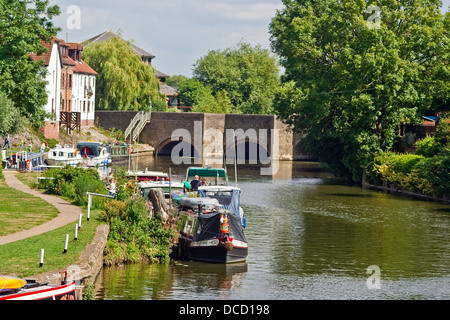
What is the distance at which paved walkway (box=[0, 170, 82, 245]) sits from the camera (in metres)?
26.9

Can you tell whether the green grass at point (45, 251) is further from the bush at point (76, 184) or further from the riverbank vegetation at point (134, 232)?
the bush at point (76, 184)

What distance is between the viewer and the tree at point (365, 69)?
59594 mm

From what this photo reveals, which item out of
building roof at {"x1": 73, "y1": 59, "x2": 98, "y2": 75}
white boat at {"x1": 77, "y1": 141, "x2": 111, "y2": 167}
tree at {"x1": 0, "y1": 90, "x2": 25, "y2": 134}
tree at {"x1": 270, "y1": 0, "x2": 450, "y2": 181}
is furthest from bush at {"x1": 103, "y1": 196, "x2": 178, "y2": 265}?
building roof at {"x1": 73, "y1": 59, "x2": 98, "y2": 75}

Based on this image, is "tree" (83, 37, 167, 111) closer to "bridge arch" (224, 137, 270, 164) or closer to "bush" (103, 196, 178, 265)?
"bridge arch" (224, 137, 270, 164)

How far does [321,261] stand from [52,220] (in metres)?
9.58

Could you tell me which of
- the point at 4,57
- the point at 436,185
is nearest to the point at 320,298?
the point at 436,185

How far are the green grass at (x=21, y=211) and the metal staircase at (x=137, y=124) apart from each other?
54.3m

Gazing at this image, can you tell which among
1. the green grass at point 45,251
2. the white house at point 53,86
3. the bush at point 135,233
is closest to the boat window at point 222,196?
the bush at point 135,233

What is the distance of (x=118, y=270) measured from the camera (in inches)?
1072

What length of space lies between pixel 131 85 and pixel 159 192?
66.8 meters

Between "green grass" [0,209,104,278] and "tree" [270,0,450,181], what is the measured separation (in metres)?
35.3

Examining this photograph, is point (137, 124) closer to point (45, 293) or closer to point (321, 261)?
point (321, 261)
